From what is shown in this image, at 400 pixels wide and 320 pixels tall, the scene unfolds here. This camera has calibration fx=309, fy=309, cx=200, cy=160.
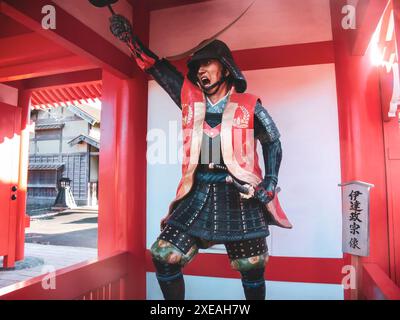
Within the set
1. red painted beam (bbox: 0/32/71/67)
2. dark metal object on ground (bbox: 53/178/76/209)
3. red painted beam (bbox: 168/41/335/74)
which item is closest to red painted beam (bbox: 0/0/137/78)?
red painted beam (bbox: 168/41/335/74)

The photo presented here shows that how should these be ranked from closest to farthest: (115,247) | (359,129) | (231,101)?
(231,101) → (359,129) → (115,247)

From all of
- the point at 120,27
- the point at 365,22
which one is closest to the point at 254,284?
the point at 365,22

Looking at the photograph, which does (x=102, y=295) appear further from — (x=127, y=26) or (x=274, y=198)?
(x=127, y=26)

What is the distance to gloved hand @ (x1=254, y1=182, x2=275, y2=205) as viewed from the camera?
184cm

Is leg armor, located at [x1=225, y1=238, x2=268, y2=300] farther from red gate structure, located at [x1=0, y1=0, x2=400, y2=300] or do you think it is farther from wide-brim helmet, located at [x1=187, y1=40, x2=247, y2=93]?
wide-brim helmet, located at [x1=187, y1=40, x2=247, y2=93]

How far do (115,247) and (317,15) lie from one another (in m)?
2.49

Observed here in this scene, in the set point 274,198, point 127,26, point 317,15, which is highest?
point 317,15

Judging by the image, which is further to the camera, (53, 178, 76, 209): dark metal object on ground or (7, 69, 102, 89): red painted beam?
(53, 178, 76, 209): dark metal object on ground

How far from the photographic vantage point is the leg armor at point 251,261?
1.83 metres

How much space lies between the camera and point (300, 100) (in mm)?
2375

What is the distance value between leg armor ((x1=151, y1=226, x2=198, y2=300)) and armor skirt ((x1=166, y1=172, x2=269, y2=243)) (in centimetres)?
6

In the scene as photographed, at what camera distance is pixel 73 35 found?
6.46 ft

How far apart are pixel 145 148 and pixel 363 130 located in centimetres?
171
